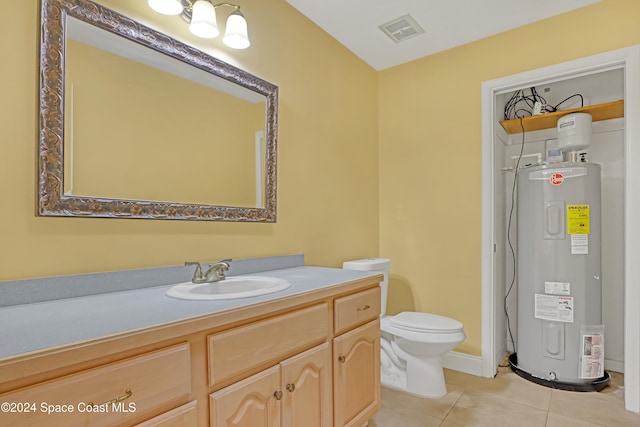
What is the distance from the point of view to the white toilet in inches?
84.0

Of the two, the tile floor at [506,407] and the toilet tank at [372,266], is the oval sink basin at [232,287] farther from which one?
the tile floor at [506,407]

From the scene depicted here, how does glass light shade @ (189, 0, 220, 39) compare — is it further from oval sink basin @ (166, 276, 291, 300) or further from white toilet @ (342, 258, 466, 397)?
white toilet @ (342, 258, 466, 397)

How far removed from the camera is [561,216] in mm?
2332

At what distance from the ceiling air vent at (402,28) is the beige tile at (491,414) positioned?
248cm

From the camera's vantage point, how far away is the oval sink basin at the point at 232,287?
1226mm

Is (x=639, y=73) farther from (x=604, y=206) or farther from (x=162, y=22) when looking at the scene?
(x=162, y=22)

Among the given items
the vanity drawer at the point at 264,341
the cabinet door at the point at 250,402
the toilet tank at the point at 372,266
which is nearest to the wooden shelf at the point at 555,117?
the toilet tank at the point at 372,266

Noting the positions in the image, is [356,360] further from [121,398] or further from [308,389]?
[121,398]

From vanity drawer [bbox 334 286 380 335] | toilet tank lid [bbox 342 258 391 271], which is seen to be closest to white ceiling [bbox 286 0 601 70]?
toilet tank lid [bbox 342 258 391 271]

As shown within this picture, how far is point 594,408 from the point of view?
2.04 m

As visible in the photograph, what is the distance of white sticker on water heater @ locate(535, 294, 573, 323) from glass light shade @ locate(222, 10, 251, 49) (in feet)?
8.13

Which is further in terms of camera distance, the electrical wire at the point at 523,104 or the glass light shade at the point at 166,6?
the electrical wire at the point at 523,104

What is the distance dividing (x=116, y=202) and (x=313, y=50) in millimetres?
1663

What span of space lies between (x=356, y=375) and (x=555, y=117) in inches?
92.4
